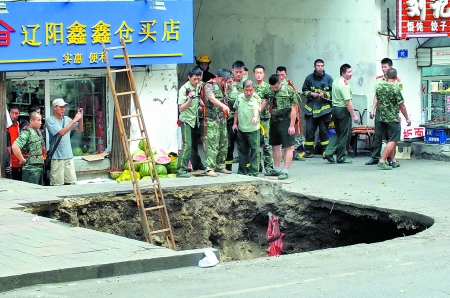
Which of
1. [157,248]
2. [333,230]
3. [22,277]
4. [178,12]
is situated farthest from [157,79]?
[22,277]

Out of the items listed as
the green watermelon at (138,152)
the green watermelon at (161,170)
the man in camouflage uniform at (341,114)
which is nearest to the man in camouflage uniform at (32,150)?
the green watermelon at (138,152)

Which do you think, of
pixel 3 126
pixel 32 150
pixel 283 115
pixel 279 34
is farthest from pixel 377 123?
pixel 3 126

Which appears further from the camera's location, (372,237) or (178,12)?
(178,12)

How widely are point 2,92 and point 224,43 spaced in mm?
6890

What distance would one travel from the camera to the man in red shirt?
1329 cm

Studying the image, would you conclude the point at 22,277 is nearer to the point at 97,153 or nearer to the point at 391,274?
the point at 391,274

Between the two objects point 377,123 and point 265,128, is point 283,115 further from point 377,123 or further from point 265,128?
point 377,123

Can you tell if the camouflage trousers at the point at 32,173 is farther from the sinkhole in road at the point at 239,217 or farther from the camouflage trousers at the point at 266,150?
the camouflage trousers at the point at 266,150

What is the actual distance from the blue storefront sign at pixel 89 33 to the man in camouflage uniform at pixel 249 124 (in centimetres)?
148

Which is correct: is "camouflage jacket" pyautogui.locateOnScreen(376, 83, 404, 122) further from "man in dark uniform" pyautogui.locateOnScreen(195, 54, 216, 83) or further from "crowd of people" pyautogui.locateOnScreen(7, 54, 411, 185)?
"man in dark uniform" pyautogui.locateOnScreen(195, 54, 216, 83)

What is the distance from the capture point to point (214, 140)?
13453 mm

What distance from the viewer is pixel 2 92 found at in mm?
13375

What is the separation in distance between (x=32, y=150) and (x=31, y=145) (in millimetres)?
85

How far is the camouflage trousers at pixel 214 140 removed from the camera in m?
13.4
